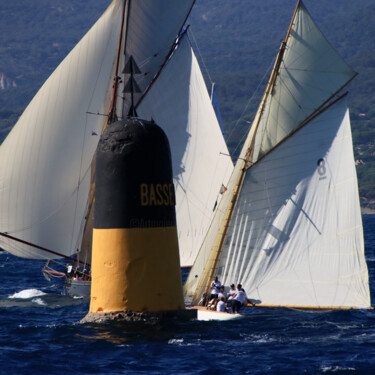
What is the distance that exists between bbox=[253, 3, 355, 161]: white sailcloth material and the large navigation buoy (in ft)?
49.4

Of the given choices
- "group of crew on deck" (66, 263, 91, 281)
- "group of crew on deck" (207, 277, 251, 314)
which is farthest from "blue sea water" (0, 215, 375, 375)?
"group of crew on deck" (66, 263, 91, 281)

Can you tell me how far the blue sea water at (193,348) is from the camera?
24.1 metres

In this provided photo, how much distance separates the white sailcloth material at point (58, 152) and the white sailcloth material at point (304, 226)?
11079mm

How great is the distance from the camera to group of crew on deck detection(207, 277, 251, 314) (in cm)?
3562

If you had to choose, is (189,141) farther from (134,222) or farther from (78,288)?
(134,222)

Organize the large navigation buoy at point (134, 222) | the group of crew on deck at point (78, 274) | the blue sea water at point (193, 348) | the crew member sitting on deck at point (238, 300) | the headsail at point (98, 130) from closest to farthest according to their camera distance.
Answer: the blue sea water at point (193, 348) < the large navigation buoy at point (134, 222) < the crew member sitting on deck at point (238, 300) < the headsail at point (98, 130) < the group of crew on deck at point (78, 274)

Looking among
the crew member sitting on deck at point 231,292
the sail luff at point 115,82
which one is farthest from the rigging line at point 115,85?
the crew member sitting on deck at point 231,292

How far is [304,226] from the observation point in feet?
125

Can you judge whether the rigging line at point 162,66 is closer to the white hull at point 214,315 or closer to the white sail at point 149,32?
the white sail at point 149,32

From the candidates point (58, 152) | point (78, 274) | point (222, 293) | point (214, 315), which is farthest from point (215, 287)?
point (78, 274)

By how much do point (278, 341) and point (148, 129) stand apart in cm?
807

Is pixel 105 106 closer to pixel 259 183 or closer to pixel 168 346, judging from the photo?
pixel 259 183

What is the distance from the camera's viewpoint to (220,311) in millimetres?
35094

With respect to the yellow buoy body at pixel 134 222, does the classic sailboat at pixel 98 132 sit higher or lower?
higher
